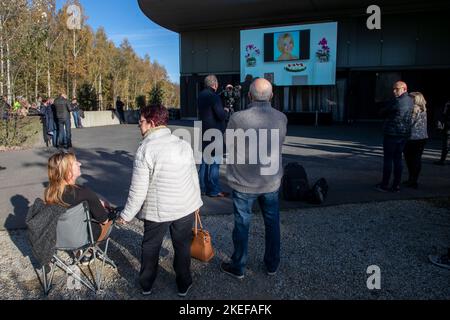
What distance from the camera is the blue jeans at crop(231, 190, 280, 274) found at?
3447 millimetres

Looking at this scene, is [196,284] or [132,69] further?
[132,69]

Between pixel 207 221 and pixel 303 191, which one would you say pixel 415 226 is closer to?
pixel 303 191

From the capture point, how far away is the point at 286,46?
24141 millimetres

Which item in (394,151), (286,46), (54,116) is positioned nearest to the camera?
(394,151)

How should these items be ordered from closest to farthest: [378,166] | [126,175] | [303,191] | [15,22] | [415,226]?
1. [415,226]
2. [303,191]
3. [126,175]
4. [378,166]
5. [15,22]

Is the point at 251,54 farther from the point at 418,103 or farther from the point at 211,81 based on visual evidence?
the point at 211,81

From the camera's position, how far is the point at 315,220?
5.08m

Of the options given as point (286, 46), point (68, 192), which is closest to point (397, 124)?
point (68, 192)

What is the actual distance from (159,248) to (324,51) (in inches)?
886

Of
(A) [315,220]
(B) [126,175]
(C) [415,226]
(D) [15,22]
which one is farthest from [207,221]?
(D) [15,22]

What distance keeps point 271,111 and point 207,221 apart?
7.38ft

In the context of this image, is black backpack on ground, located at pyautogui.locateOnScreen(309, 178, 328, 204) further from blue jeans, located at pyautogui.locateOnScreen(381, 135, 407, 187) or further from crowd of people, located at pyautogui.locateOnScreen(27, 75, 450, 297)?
crowd of people, located at pyautogui.locateOnScreen(27, 75, 450, 297)

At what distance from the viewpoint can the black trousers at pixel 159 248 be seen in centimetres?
309

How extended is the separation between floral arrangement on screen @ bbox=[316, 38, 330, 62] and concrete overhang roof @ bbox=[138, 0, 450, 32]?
2.32m
